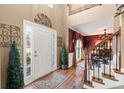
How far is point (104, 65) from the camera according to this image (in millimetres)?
3240

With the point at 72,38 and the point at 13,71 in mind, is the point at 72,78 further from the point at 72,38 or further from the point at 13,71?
the point at 13,71

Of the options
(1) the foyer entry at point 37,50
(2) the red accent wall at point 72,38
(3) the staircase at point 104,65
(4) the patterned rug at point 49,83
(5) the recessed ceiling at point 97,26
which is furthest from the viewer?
(2) the red accent wall at point 72,38

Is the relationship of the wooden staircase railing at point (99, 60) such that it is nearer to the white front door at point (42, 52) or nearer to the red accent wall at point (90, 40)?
the red accent wall at point (90, 40)

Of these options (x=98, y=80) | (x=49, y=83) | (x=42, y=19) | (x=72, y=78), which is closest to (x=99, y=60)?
(x=98, y=80)

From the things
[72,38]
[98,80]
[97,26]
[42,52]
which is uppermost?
[97,26]

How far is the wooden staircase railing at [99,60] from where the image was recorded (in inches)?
125

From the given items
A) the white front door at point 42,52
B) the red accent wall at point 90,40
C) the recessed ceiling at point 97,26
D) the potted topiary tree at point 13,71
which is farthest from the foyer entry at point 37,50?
the red accent wall at point 90,40

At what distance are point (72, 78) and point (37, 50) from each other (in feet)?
4.16

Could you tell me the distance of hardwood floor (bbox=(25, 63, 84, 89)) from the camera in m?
3.43

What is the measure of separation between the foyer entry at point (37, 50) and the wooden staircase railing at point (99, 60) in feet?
4.52

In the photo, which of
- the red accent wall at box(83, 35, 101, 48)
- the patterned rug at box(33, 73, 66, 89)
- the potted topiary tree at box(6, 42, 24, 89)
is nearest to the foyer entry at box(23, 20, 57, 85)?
the patterned rug at box(33, 73, 66, 89)

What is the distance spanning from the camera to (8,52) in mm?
3006
